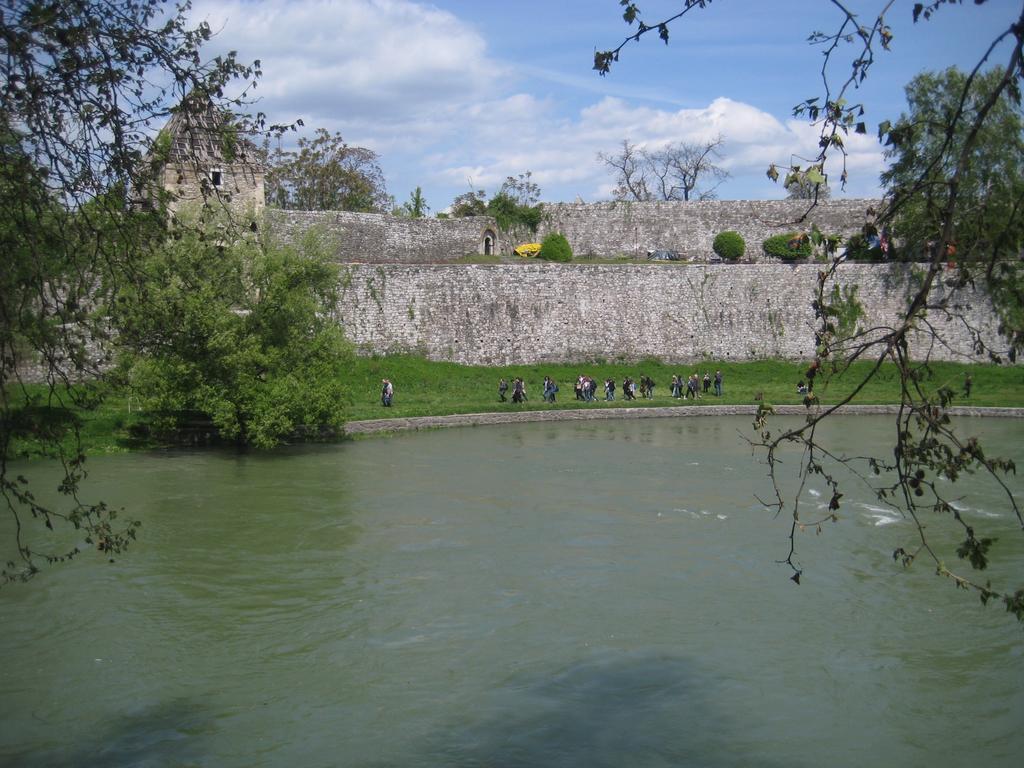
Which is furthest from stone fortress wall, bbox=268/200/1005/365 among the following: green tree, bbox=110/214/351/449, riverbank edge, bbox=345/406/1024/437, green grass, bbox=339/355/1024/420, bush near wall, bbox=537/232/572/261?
green tree, bbox=110/214/351/449

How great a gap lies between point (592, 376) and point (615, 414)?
4.90 metres

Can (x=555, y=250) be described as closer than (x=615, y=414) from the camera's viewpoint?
No

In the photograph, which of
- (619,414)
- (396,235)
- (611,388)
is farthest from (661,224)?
(619,414)

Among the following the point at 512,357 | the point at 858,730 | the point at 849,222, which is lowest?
the point at 858,730

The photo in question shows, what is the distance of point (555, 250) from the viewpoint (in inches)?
1436

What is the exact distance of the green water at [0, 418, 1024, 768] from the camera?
7.80m

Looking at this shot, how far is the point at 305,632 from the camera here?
10000 mm

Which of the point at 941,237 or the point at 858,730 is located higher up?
the point at 941,237

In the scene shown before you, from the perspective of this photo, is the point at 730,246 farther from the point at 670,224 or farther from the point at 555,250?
the point at 555,250

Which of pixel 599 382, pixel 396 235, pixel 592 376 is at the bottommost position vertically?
pixel 599 382

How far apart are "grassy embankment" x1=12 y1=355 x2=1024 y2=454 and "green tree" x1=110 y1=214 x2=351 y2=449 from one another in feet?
9.44

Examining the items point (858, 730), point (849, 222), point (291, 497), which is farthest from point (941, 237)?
point (849, 222)

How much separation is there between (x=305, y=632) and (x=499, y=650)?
199 centimetres

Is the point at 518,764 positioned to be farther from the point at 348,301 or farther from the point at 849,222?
the point at 849,222
